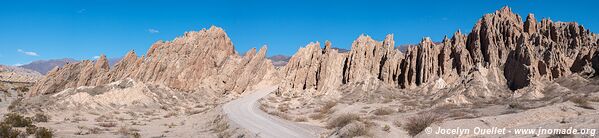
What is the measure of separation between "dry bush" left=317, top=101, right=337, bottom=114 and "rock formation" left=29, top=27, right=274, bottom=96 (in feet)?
103

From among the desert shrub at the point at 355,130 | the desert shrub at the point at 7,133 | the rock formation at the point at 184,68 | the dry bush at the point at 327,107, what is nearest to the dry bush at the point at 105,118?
the desert shrub at the point at 7,133

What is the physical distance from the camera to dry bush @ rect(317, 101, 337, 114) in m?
55.5

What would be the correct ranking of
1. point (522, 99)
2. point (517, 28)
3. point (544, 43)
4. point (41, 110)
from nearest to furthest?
1. point (41, 110)
2. point (522, 99)
3. point (544, 43)
4. point (517, 28)

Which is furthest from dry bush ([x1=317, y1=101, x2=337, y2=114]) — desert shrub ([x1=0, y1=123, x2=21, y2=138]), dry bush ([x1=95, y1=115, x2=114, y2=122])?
desert shrub ([x1=0, y1=123, x2=21, y2=138])

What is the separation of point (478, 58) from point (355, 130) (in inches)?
2290

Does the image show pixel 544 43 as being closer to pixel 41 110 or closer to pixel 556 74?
pixel 556 74

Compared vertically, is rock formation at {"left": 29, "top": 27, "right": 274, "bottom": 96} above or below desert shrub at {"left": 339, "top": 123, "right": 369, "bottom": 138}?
above

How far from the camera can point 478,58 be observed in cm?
7512

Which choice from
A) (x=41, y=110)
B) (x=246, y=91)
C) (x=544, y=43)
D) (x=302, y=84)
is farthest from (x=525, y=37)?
(x=41, y=110)

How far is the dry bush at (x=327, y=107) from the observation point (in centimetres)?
5550

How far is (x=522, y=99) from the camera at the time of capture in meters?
54.6

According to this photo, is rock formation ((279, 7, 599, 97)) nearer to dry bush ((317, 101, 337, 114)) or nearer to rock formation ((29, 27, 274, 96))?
rock formation ((29, 27, 274, 96))

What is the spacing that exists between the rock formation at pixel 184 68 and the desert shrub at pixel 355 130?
60.9 metres

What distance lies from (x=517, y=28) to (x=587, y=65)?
1566 cm
